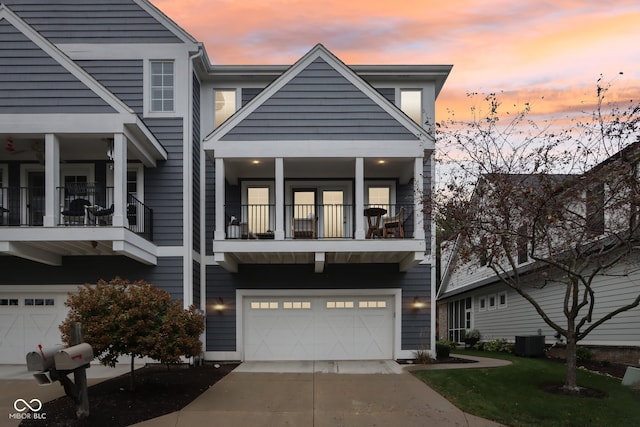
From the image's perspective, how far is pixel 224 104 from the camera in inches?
629

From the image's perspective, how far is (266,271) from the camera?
15328mm

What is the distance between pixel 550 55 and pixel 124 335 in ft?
41.6

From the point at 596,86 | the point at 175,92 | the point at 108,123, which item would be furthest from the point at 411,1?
the point at 108,123

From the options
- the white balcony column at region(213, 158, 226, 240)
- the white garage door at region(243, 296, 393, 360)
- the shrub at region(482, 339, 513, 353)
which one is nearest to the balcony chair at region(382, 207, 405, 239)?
the white garage door at region(243, 296, 393, 360)

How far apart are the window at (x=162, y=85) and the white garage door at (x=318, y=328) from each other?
6.02 m

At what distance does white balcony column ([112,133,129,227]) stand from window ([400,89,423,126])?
8325 millimetres

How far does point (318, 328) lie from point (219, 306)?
9.75 feet

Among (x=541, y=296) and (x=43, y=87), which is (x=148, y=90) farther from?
(x=541, y=296)

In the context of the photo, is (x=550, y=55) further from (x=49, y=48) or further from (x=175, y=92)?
(x=49, y=48)

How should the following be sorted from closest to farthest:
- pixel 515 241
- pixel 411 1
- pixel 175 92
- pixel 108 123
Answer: pixel 515 241, pixel 108 123, pixel 411 1, pixel 175 92

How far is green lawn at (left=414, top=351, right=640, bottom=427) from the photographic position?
8.61 m

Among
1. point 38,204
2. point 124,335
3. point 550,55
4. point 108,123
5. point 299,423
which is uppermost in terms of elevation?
point 550,55

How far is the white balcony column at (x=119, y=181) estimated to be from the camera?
39.8 feet

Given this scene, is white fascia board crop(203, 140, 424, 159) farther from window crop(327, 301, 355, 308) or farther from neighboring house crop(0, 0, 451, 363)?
window crop(327, 301, 355, 308)
